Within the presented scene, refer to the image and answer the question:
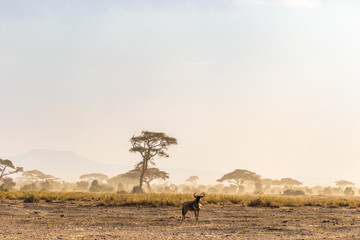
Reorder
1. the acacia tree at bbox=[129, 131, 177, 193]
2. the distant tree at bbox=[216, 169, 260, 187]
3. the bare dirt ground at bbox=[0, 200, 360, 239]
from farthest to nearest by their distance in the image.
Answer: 1. the distant tree at bbox=[216, 169, 260, 187]
2. the acacia tree at bbox=[129, 131, 177, 193]
3. the bare dirt ground at bbox=[0, 200, 360, 239]

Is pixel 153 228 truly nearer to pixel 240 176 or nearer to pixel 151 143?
pixel 151 143

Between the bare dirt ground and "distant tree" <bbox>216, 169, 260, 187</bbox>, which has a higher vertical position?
"distant tree" <bbox>216, 169, 260, 187</bbox>

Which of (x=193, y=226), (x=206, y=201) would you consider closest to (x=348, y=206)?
(x=206, y=201)

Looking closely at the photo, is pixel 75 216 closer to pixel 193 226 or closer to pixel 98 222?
pixel 98 222

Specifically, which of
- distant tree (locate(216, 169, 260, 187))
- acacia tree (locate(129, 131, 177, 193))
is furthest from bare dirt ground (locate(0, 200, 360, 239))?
distant tree (locate(216, 169, 260, 187))

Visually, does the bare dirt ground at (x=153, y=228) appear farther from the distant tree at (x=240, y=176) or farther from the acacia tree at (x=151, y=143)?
the distant tree at (x=240, y=176)

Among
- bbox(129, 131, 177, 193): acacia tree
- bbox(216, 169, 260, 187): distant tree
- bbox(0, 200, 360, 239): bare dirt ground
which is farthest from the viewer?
bbox(216, 169, 260, 187): distant tree

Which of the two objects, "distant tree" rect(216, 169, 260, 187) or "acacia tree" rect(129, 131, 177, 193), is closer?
"acacia tree" rect(129, 131, 177, 193)

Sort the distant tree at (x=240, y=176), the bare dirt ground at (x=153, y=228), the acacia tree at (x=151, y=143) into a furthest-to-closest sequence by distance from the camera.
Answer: the distant tree at (x=240, y=176) → the acacia tree at (x=151, y=143) → the bare dirt ground at (x=153, y=228)

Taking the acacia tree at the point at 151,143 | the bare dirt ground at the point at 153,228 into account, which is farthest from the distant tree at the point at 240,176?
the bare dirt ground at the point at 153,228

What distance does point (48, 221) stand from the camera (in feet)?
52.7

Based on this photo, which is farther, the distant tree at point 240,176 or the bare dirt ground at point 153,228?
the distant tree at point 240,176

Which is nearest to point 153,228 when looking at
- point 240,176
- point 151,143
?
point 151,143

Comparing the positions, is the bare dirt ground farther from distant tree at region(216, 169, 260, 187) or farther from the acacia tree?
distant tree at region(216, 169, 260, 187)
